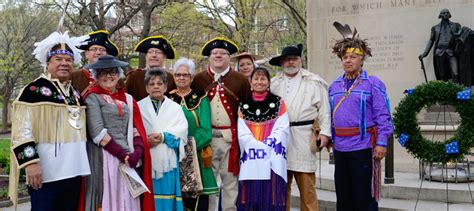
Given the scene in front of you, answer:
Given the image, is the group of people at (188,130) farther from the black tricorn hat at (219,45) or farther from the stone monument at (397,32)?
the stone monument at (397,32)

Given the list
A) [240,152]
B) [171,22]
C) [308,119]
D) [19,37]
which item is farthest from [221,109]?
[19,37]

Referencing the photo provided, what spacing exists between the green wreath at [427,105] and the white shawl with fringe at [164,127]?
10.2 feet

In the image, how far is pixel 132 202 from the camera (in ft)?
16.7

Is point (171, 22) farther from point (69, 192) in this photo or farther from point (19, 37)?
point (69, 192)

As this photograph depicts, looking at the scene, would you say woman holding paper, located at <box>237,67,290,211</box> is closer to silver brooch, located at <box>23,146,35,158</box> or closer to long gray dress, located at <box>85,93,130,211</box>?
long gray dress, located at <box>85,93,130,211</box>

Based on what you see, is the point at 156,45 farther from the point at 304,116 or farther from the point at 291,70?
the point at 304,116

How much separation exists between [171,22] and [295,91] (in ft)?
74.0

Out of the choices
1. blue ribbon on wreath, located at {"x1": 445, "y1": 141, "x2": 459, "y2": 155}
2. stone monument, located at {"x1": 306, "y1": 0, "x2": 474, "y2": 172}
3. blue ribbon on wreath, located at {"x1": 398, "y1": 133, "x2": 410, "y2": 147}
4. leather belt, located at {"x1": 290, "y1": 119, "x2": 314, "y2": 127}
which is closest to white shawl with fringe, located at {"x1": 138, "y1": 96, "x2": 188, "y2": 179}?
leather belt, located at {"x1": 290, "y1": 119, "x2": 314, "y2": 127}

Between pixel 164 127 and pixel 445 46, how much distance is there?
6.86 metres

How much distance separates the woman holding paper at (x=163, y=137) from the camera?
5547 mm

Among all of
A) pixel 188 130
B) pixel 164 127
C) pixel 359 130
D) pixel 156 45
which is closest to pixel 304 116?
pixel 359 130

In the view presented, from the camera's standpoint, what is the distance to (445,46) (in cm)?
1025

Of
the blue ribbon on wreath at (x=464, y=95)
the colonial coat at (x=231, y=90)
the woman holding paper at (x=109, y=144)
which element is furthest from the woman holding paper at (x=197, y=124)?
the blue ribbon on wreath at (x=464, y=95)

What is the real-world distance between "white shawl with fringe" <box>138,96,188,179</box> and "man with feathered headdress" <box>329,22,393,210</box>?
1.71 metres
